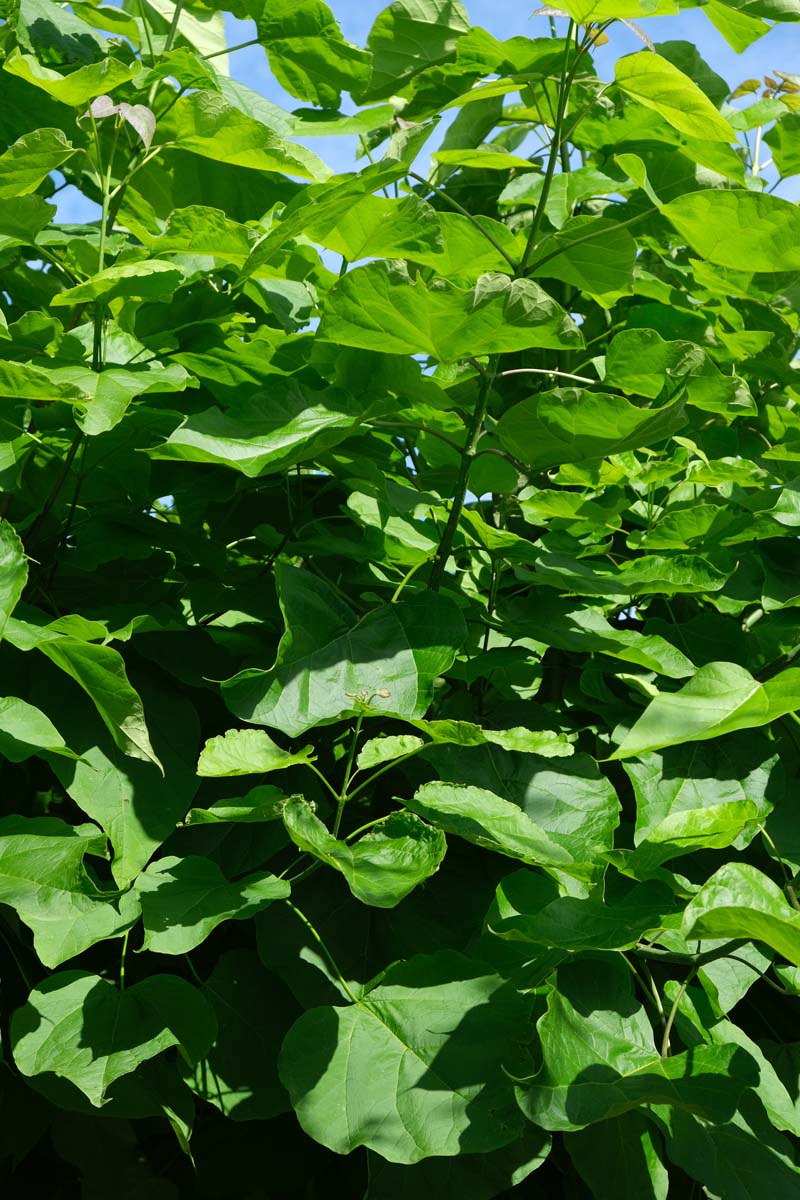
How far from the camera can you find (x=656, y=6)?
0.92m

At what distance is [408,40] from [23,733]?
3.37 feet

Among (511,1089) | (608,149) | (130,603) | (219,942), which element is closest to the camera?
(511,1089)

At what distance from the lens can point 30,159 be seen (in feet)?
3.10

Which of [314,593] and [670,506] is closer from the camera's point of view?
[314,593]

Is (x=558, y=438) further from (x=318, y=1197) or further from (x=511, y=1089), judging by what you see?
(x=318, y=1197)

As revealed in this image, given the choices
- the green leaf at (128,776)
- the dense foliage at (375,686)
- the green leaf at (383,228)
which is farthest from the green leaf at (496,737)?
the green leaf at (383,228)

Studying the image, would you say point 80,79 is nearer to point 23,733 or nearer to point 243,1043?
point 23,733

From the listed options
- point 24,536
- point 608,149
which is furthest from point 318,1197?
point 608,149

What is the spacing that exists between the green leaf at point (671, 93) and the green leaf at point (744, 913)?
624 mm

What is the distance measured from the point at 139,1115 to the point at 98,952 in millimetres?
202

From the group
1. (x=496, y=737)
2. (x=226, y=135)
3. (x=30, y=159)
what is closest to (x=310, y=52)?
(x=226, y=135)

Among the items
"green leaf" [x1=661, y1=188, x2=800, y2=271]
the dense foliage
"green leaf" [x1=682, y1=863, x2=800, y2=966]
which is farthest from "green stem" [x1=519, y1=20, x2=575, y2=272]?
"green leaf" [x1=682, y1=863, x2=800, y2=966]

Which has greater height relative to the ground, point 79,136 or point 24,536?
point 79,136

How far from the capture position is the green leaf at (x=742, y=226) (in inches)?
36.7
